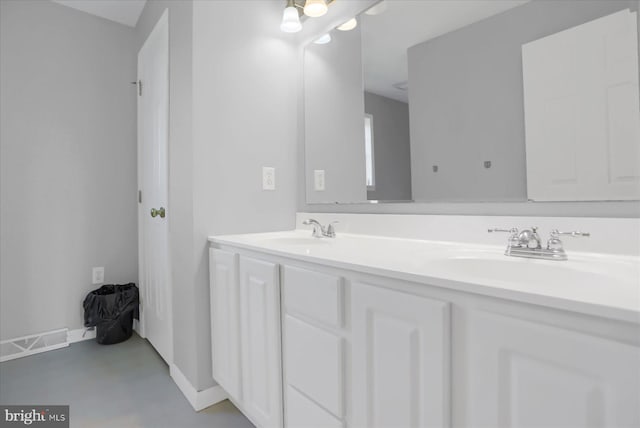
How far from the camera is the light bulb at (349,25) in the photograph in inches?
67.0

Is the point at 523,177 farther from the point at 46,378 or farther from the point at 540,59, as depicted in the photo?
the point at 46,378

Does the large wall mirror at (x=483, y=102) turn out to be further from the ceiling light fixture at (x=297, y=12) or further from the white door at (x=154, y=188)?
the white door at (x=154, y=188)

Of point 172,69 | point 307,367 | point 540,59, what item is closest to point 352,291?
point 307,367

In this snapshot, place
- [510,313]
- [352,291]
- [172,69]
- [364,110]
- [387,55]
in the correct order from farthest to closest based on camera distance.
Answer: [172,69] < [364,110] < [387,55] < [352,291] < [510,313]

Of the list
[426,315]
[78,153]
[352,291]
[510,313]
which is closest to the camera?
[510,313]

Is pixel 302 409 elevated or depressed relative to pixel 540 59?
depressed

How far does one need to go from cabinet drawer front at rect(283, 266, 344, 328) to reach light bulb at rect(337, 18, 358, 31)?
1323mm

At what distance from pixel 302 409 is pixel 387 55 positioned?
1.52 m

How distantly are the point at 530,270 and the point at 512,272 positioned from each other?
51mm

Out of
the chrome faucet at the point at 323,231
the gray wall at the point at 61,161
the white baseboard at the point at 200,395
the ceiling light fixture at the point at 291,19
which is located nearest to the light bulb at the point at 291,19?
the ceiling light fixture at the point at 291,19

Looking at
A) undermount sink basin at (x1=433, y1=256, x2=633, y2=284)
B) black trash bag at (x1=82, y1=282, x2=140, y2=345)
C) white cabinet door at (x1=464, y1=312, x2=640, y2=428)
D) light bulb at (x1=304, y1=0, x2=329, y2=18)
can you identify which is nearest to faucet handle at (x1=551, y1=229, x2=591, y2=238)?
undermount sink basin at (x1=433, y1=256, x2=633, y2=284)

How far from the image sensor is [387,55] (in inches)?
61.3

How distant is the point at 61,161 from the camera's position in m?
2.33

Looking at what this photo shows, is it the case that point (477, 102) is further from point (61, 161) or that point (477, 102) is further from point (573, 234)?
point (61, 161)
